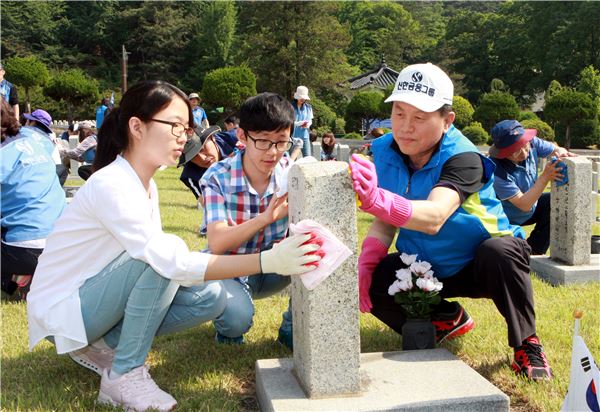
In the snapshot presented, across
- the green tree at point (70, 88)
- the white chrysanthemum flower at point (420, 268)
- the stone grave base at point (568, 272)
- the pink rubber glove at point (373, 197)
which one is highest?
the green tree at point (70, 88)

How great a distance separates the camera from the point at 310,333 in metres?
2.30

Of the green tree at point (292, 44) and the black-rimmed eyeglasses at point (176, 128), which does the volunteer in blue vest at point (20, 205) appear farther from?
the green tree at point (292, 44)

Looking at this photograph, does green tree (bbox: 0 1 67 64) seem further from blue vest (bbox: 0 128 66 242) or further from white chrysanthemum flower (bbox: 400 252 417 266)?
white chrysanthemum flower (bbox: 400 252 417 266)

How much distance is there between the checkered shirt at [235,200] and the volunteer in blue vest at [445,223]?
525 millimetres

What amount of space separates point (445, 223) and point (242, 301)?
3.34ft

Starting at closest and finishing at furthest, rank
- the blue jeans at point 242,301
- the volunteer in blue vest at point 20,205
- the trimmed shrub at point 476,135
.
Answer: the blue jeans at point 242,301 < the volunteer in blue vest at point 20,205 < the trimmed shrub at point 476,135

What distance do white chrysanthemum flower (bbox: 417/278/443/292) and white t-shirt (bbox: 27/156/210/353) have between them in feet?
3.48

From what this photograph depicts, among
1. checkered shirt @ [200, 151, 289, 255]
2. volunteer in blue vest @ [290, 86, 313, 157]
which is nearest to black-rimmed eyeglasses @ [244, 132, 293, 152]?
checkered shirt @ [200, 151, 289, 255]

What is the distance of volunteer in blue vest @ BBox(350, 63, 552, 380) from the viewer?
2734 millimetres

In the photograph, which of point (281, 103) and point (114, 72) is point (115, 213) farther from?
point (114, 72)

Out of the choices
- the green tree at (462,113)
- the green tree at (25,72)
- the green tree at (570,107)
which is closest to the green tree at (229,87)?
the green tree at (462,113)

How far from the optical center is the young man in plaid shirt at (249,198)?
289 cm

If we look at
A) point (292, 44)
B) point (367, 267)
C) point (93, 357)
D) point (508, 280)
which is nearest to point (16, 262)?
point (93, 357)

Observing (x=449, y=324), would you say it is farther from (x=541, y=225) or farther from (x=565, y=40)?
(x=565, y=40)
